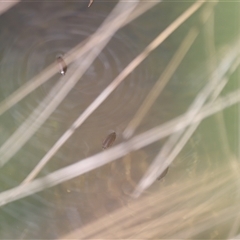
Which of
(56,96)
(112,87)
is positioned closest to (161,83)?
(112,87)

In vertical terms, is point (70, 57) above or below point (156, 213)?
above

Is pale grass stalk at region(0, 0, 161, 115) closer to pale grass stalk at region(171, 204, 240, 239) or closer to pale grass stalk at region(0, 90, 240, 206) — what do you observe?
pale grass stalk at region(0, 90, 240, 206)

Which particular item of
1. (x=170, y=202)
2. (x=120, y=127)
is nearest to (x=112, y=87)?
(x=120, y=127)

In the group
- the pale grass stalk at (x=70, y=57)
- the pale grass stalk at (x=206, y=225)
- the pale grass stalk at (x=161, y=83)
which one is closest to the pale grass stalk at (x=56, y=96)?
the pale grass stalk at (x=70, y=57)

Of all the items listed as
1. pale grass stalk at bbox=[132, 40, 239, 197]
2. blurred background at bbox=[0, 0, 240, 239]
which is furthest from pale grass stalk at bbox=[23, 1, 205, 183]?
pale grass stalk at bbox=[132, 40, 239, 197]

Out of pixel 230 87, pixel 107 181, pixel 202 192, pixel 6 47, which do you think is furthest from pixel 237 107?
pixel 6 47

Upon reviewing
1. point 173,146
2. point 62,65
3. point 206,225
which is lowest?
point 206,225

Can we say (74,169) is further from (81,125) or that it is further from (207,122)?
(207,122)

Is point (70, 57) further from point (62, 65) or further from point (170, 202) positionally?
point (170, 202)
